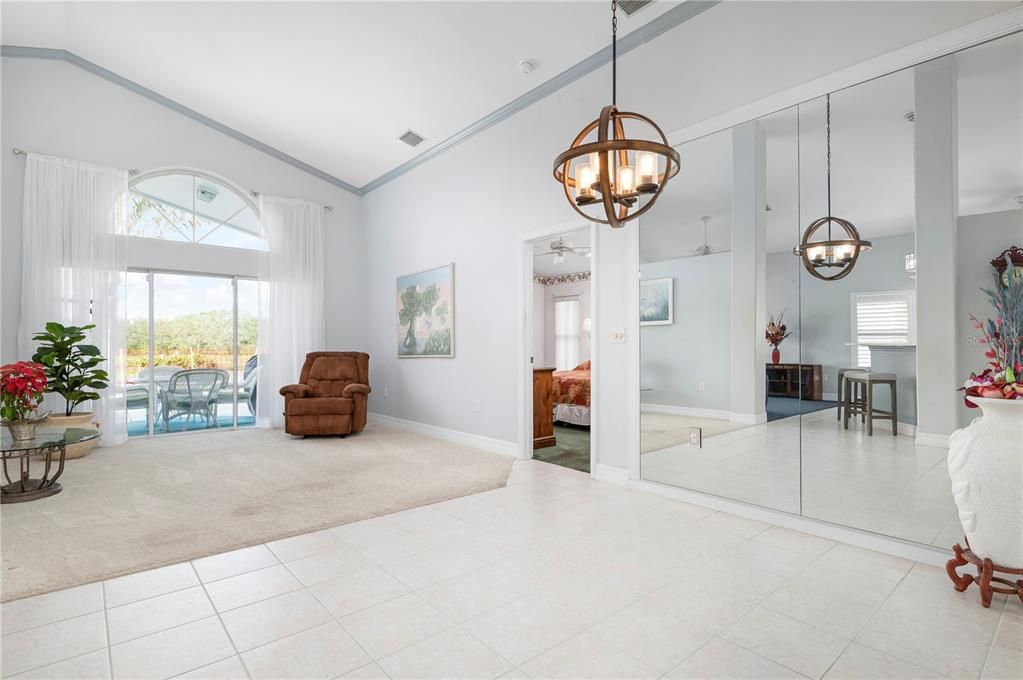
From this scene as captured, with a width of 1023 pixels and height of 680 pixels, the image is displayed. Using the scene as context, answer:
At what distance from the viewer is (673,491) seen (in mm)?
3576

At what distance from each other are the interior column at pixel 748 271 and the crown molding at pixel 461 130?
97 cm

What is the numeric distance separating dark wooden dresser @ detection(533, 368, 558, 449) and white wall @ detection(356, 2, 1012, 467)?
1.20ft

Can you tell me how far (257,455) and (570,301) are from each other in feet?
21.8

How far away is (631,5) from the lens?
3.41 metres

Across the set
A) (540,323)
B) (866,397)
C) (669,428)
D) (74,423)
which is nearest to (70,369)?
(74,423)

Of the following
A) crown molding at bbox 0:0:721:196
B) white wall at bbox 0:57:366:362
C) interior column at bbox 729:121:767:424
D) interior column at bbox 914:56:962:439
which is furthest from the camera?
white wall at bbox 0:57:366:362

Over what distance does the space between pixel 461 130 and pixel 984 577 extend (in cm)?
530

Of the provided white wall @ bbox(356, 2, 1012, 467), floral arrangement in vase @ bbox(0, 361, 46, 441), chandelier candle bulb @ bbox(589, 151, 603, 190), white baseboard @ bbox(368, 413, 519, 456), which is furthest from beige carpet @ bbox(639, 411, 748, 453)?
floral arrangement in vase @ bbox(0, 361, 46, 441)

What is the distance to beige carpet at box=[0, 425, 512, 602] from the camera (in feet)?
8.56

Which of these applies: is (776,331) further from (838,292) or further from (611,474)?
(611,474)

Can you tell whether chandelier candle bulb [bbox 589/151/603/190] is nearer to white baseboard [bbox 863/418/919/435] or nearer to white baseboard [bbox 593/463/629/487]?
white baseboard [bbox 863/418/919/435]

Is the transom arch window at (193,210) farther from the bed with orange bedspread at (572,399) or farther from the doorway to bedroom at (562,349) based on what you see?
the bed with orange bedspread at (572,399)

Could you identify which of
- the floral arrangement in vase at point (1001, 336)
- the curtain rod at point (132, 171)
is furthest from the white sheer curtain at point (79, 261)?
the floral arrangement in vase at point (1001, 336)

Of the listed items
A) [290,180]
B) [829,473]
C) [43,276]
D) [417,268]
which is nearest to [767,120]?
[829,473]
